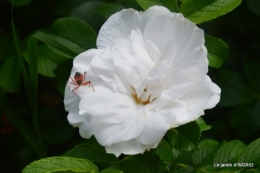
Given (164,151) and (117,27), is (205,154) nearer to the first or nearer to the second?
(164,151)

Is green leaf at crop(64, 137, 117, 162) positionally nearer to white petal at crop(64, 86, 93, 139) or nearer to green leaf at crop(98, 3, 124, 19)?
white petal at crop(64, 86, 93, 139)

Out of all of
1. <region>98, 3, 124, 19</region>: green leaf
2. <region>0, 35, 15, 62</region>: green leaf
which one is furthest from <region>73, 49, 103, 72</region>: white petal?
<region>0, 35, 15, 62</region>: green leaf

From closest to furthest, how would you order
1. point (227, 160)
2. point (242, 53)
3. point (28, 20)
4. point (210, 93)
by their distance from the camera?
point (210, 93) < point (227, 160) < point (28, 20) < point (242, 53)

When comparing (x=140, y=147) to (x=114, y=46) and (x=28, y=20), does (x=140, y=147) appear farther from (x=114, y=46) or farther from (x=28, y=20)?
(x=28, y=20)

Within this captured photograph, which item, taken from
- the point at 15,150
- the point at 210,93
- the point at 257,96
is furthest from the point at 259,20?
the point at 15,150

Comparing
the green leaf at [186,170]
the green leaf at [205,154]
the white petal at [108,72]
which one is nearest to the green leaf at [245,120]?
the green leaf at [205,154]

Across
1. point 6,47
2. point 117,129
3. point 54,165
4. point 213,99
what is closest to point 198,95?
point 213,99
